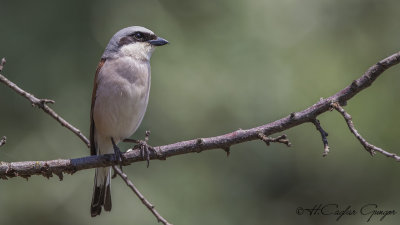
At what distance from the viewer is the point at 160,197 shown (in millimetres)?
5172

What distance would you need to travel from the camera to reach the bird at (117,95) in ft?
15.1

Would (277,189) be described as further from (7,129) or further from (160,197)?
(7,129)

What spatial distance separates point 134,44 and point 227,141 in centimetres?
211

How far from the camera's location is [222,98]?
19.0ft

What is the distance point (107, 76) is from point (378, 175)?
318 cm

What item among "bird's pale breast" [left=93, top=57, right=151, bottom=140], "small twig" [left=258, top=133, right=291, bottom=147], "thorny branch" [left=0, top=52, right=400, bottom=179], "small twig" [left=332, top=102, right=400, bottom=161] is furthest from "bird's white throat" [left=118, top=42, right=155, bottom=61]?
"small twig" [left=332, top=102, right=400, bottom=161]

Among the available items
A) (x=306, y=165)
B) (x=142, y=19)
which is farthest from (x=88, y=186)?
(x=306, y=165)

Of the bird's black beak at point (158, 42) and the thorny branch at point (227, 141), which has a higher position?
the bird's black beak at point (158, 42)

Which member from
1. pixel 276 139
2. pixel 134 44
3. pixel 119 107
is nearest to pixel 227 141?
pixel 276 139

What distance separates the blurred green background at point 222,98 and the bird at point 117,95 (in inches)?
15.3

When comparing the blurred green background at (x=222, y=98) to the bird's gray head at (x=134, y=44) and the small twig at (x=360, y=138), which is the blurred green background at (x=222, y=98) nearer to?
the bird's gray head at (x=134, y=44)

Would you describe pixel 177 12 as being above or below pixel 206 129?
above

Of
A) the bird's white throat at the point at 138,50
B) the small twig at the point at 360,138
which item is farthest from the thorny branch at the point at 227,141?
the bird's white throat at the point at 138,50

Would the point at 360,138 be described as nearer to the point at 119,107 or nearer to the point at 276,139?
the point at 276,139
